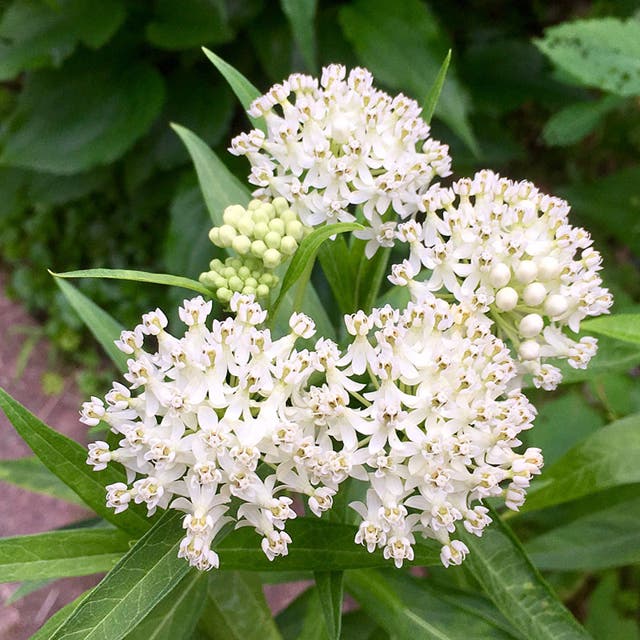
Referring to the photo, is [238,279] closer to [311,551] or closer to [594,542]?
[311,551]

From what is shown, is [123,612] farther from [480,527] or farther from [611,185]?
[611,185]

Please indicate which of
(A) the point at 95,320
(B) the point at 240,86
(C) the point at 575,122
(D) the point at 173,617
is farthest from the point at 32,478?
(C) the point at 575,122

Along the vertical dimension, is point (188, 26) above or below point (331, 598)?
above

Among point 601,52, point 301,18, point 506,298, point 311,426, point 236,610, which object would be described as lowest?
point 236,610

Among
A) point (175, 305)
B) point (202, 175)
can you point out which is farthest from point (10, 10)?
point (202, 175)

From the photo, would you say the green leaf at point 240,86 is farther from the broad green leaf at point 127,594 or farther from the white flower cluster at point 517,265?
the broad green leaf at point 127,594

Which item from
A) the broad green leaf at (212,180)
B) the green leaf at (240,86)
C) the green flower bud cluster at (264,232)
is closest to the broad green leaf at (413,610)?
the green flower bud cluster at (264,232)
